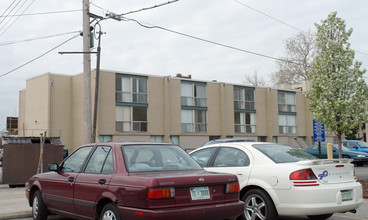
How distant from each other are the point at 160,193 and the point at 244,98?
39619 millimetres

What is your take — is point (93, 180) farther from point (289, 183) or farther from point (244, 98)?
point (244, 98)

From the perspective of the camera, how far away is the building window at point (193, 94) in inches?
1559

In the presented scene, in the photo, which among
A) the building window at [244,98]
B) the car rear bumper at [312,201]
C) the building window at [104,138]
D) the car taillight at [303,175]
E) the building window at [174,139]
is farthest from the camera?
the building window at [244,98]

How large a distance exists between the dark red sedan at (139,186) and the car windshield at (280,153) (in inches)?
56.6

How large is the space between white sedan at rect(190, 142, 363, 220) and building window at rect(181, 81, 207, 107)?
32.0 meters

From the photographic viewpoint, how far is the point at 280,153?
7332mm

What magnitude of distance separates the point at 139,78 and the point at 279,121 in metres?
18.1

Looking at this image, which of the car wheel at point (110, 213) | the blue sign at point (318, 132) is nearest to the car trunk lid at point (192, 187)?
the car wheel at point (110, 213)

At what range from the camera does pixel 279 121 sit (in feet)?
153

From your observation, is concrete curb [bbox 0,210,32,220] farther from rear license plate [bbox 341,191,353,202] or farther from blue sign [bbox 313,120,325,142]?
blue sign [bbox 313,120,325,142]

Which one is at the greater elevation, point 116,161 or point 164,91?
point 164,91

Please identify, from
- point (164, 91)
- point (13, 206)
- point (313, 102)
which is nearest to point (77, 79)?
point (164, 91)

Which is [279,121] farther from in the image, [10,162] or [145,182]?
[145,182]

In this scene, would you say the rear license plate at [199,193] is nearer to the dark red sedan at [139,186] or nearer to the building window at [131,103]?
the dark red sedan at [139,186]
